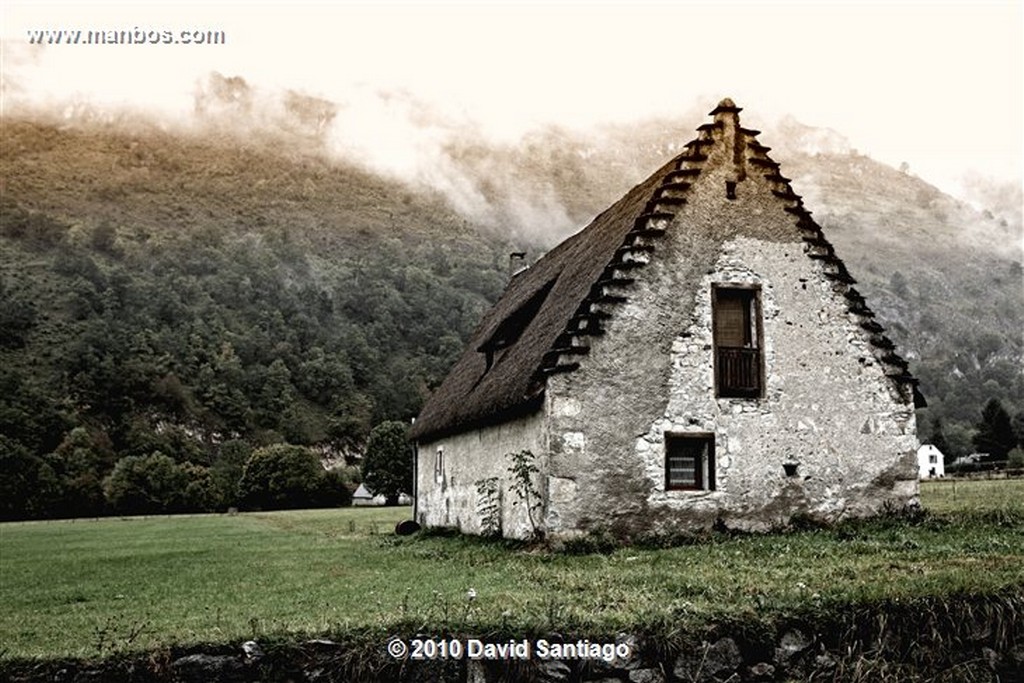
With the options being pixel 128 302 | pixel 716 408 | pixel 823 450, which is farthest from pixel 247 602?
pixel 128 302

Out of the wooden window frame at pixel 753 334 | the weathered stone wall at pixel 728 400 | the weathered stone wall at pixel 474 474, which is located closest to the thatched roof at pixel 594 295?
the weathered stone wall at pixel 728 400

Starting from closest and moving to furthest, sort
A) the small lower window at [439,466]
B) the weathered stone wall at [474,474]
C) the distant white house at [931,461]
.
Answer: the weathered stone wall at [474,474] → the small lower window at [439,466] → the distant white house at [931,461]

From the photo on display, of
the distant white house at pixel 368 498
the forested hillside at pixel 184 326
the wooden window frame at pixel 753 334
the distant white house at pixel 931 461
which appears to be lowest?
the distant white house at pixel 368 498

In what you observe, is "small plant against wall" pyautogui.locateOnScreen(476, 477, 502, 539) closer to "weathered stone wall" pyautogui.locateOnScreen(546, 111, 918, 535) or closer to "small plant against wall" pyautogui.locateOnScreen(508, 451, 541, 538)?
"small plant against wall" pyautogui.locateOnScreen(508, 451, 541, 538)

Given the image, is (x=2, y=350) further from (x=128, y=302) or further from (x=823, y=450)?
(x=823, y=450)

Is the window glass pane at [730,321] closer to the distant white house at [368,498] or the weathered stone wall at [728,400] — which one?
the weathered stone wall at [728,400]

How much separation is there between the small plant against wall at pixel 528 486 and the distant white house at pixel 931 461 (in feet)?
212

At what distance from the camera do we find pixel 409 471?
80.3 meters

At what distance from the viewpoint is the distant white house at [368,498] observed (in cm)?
8206

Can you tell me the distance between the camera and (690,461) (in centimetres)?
1752

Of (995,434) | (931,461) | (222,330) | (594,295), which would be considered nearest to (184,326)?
(222,330)

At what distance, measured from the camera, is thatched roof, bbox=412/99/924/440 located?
1727 centimetres

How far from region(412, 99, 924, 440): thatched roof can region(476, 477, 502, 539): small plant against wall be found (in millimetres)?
1410

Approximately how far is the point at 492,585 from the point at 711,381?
23.0 feet
